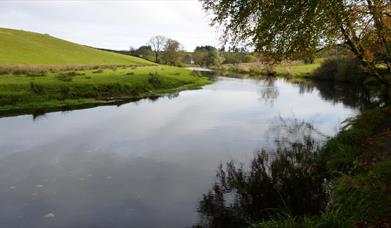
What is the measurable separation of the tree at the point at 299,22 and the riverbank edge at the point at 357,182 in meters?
3.42

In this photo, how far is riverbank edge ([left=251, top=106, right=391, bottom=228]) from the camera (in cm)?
839

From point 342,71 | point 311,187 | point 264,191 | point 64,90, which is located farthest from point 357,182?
point 342,71

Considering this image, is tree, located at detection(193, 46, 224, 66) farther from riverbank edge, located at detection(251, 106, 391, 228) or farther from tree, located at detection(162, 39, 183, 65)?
riverbank edge, located at detection(251, 106, 391, 228)

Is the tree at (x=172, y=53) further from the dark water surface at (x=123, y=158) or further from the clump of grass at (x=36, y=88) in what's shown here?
the dark water surface at (x=123, y=158)

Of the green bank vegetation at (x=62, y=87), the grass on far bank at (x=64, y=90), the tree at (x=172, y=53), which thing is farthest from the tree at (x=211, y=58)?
the grass on far bank at (x=64, y=90)

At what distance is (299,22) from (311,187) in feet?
21.0

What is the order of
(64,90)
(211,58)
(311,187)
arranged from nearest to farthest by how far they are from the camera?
(311,187) < (64,90) < (211,58)

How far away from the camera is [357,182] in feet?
36.1

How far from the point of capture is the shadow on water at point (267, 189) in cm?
1159

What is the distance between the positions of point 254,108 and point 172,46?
13015 cm

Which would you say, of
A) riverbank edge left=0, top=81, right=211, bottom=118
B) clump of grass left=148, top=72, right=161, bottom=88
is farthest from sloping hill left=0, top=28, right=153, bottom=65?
riverbank edge left=0, top=81, right=211, bottom=118

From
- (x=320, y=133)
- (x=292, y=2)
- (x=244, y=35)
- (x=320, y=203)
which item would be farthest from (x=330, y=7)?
(x=320, y=133)

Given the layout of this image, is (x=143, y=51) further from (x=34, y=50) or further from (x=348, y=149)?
(x=348, y=149)

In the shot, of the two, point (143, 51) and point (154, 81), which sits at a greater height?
point (143, 51)
